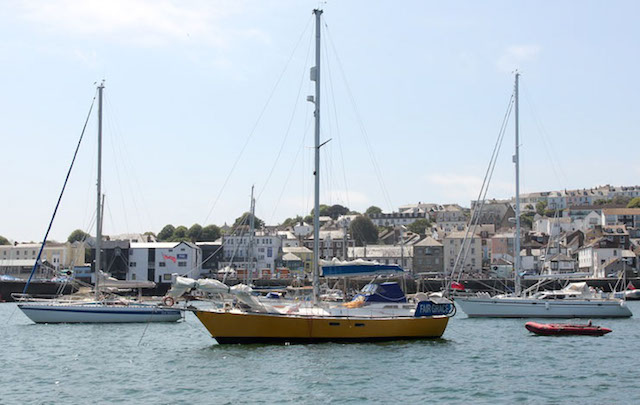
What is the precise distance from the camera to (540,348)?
32281 millimetres

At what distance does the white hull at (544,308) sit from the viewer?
4812 cm

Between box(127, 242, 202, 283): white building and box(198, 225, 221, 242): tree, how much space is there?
4639 centimetres

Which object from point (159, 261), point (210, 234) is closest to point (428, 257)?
point (159, 261)

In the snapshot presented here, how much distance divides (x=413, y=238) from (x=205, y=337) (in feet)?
350

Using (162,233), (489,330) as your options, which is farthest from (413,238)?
(489,330)

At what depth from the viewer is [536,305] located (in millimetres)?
48344

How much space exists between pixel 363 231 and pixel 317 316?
12505 centimetres

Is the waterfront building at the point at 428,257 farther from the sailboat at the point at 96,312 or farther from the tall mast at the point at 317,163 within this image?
the tall mast at the point at 317,163

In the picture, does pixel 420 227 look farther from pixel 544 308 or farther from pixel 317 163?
pixel 317 163

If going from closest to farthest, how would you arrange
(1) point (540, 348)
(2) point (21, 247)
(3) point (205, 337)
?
(1) point (540, 348) < (3) point (205, 337) < (2) point (21, 247)

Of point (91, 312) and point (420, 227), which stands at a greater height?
point (420, 227)

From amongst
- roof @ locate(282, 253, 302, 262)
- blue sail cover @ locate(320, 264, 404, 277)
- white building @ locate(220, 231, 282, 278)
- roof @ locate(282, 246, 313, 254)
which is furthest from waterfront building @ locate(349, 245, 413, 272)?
blue sail cover @ locate(320, 264, 404, 277)

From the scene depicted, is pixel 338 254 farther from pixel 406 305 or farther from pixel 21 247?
pixel 406 305

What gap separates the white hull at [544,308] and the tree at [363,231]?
10274 centimetres
